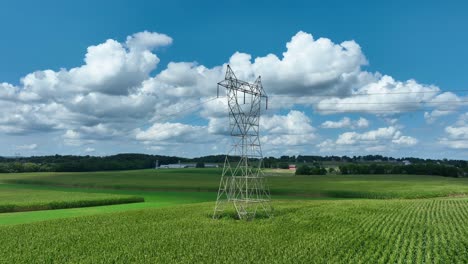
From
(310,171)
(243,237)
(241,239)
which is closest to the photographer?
(241,239)

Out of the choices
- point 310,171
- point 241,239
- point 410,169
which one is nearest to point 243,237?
point 241,239

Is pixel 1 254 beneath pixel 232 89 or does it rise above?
beneath

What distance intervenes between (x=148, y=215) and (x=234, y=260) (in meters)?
25.5

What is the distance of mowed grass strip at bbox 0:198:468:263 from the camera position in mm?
27734

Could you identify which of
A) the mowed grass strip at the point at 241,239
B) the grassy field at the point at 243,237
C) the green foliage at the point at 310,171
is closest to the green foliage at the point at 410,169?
the green foliage at the point at 310,171

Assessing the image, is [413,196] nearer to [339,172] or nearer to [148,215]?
[148,215]

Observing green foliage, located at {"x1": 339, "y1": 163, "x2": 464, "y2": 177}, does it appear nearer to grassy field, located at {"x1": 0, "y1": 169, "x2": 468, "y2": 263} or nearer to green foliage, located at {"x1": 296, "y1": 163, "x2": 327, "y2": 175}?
green foliage, located at {"x1": 296, "y1": 163, "x2": 327, "y2": 175}

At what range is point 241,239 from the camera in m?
33.9

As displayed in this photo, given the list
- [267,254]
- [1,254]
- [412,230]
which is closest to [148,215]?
[1,254]

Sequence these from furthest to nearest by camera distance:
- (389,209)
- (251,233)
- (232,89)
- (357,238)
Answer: (389,209) → (232,89) → (251,233) → (357,238)

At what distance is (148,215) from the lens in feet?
164

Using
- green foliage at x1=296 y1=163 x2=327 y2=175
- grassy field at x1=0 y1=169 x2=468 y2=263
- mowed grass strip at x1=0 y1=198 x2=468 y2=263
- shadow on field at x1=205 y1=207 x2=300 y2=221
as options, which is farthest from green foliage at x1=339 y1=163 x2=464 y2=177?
shadow on field at x1=205 y1=207 x2=300 y2=221

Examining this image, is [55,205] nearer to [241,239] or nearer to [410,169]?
[241,239]

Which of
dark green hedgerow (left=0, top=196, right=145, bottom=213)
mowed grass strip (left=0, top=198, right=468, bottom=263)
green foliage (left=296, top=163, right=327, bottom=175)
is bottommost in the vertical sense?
dark green hedgerow (left=0, top=196, right=145, bottom=213)
